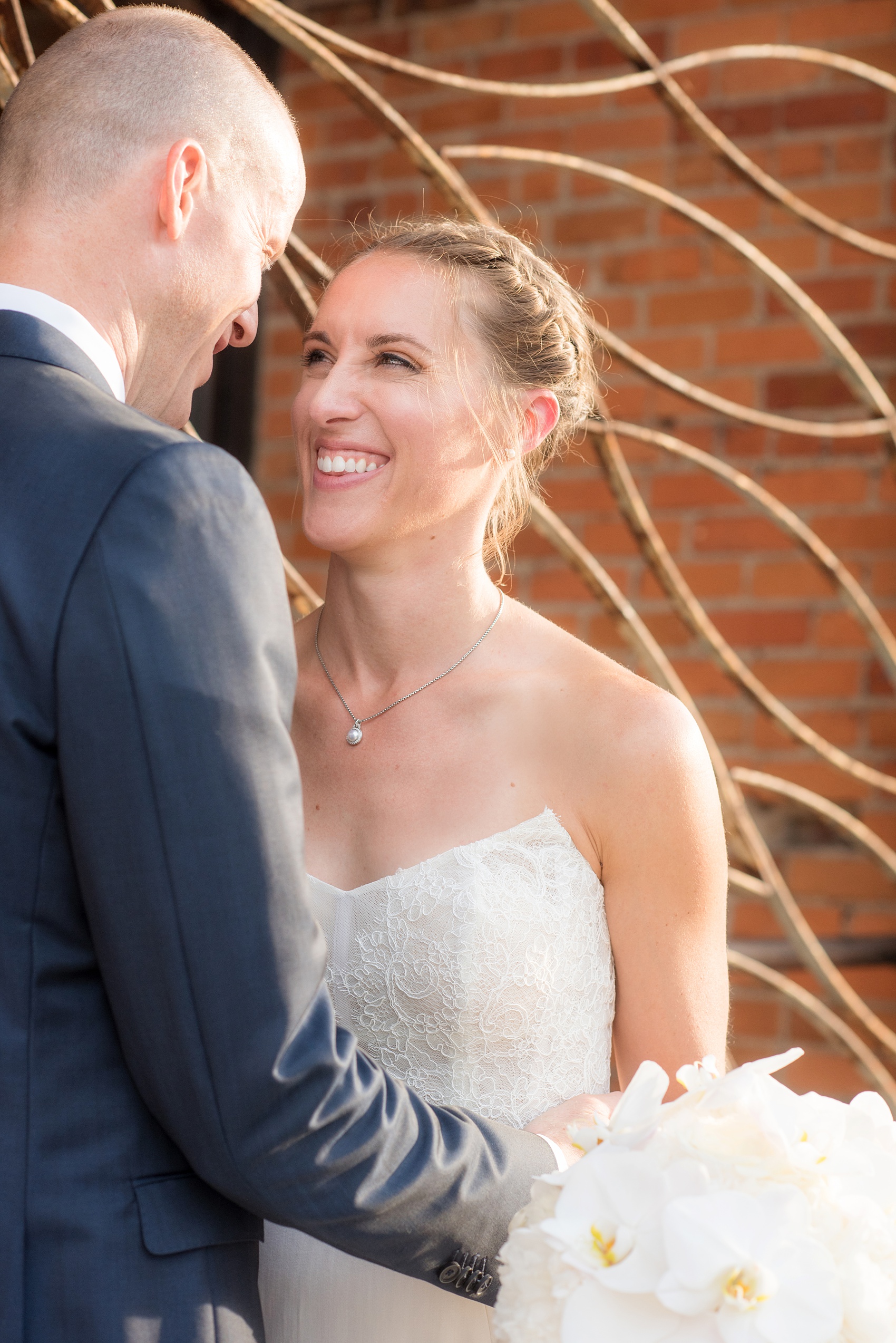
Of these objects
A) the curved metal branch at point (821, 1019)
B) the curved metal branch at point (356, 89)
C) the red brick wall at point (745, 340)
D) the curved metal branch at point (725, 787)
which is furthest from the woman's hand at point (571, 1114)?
the red brick wall at point (745, 340)

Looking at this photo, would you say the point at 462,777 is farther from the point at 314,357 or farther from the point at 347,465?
the point at 314,357

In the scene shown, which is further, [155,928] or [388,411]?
[388,411]

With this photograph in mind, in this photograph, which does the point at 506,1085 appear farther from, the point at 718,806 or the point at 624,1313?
the point at 624,1313

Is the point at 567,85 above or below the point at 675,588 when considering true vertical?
above

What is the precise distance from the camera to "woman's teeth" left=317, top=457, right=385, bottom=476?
1.82 m

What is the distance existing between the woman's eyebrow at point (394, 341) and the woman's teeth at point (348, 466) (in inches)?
6.5

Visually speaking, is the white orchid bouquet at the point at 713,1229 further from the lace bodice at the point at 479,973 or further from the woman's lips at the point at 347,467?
the woman's lips at the point at 347,467

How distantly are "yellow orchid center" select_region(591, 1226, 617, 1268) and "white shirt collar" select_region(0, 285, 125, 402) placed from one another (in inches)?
30.5

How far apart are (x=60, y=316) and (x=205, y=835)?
493mm

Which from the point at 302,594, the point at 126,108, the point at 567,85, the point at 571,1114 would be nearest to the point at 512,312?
the point at 567,85

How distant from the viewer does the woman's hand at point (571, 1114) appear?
1492 mm

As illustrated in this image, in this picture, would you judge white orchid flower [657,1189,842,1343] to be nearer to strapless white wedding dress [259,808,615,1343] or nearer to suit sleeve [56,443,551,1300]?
suit sleeve [56,443,551,1300]

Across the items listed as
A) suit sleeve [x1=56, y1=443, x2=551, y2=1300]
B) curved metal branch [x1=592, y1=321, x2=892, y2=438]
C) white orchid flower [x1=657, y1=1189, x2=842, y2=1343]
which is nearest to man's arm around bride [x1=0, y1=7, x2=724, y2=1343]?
suit sleeve [x1=56, y1=443, x2=551, y2=1300]

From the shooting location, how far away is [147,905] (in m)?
0.97
